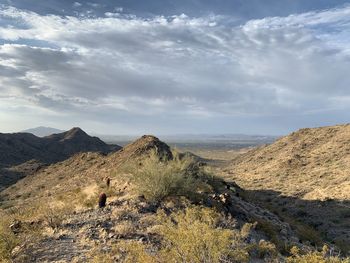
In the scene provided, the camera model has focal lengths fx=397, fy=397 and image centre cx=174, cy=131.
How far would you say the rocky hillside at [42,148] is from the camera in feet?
239

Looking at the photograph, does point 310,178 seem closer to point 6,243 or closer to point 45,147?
point 6,243

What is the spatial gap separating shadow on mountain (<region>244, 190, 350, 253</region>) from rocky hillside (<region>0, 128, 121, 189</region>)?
40134 mm

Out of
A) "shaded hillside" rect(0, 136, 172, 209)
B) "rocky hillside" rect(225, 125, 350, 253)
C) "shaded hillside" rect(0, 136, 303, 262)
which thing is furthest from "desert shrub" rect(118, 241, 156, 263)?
"shaded hillside" rect(0, 136, 172, 209)

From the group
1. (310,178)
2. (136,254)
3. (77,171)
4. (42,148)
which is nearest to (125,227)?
(136,254)

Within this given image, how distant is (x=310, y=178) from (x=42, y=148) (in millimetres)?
68057

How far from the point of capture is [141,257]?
7.52 m

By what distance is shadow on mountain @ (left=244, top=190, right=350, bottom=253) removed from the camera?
2005 cm

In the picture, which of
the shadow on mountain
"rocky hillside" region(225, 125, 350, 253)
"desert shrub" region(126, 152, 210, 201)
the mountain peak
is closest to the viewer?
"desert shrub" region(126, 152, 210, 201)

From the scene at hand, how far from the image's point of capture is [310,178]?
120ft

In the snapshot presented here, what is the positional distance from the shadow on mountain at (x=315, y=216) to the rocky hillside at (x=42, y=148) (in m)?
40.1

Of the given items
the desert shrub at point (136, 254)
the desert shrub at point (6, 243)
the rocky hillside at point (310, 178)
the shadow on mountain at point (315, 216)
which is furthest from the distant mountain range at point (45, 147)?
the desert shrub at point (136, 254)

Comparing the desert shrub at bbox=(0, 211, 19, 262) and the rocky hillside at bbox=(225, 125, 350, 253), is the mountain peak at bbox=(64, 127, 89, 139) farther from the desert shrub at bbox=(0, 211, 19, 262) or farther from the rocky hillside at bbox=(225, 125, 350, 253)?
the desert shrub at bbox=(0, 211, 19, 262)

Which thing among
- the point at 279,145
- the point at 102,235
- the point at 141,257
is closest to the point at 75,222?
the point at 102,235

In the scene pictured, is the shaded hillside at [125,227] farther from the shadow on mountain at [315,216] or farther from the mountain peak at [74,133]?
the mountain peak at [74,133]
